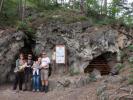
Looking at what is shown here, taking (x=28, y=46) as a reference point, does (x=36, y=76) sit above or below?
below

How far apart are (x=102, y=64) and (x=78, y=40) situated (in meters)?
1.82

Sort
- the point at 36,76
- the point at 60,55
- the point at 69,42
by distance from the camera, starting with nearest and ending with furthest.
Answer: the point at 36,76
the point at 60,55
the point at 69,42

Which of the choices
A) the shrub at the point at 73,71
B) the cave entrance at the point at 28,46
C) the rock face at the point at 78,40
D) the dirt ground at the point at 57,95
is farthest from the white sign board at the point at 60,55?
the dirt ground at the point at 57,95

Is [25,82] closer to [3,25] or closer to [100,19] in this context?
[3,25]

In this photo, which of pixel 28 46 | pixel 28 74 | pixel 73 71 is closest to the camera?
pixel 28 74

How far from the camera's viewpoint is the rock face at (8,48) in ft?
54.7

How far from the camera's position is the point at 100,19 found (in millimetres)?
18906

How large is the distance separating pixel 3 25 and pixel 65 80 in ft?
17.2

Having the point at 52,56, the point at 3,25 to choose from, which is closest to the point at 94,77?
the point at 52,56

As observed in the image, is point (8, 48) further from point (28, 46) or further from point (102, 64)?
point (102, 64)

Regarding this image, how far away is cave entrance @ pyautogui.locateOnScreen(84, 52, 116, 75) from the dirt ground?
2272mm

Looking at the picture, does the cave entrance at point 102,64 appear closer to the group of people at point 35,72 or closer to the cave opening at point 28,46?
the group of people at point 35,72

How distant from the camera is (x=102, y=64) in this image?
57.1ft

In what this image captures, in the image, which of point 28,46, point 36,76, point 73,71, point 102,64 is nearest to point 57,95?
point 36,76
